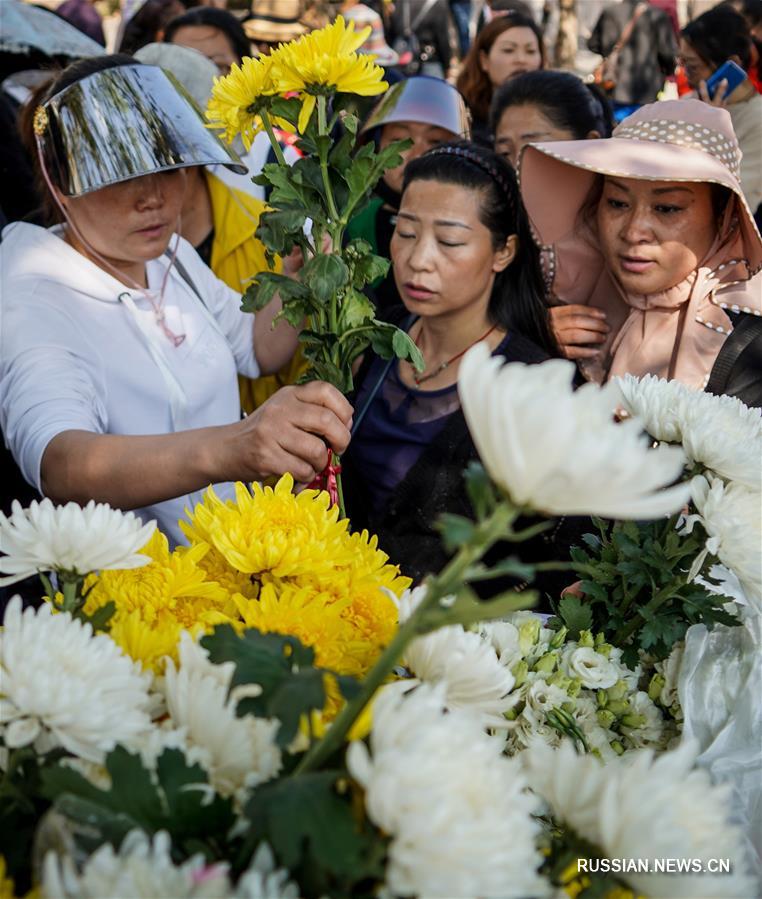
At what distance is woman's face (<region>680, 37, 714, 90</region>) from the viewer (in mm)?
4742

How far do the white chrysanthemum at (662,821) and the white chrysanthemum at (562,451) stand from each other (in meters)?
0.21

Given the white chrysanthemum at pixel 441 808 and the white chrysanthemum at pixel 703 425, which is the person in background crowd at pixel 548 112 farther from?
the white chrysanthemum at pixel 441 808

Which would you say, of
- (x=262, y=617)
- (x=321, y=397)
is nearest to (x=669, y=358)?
(x=321, y=397)

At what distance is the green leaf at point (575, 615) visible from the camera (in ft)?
4.51

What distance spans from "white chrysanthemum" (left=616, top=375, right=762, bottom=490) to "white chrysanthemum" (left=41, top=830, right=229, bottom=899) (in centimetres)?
74

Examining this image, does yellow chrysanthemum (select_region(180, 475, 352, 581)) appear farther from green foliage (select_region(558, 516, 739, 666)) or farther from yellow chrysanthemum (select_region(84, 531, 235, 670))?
green foliage (select_region(558, 516, 739, 666))

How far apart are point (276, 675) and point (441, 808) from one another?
17 centimetres

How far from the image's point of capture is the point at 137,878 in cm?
64

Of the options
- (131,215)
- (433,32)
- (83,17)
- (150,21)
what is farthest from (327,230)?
(433,32)

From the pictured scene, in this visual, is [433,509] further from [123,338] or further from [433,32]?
[433,32]

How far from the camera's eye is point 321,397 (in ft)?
4.55

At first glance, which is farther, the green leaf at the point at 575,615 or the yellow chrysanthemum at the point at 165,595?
the green leaf at the point at 575,615

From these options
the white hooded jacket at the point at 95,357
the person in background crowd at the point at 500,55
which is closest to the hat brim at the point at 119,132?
the white hooded jacket at the point at 95,357

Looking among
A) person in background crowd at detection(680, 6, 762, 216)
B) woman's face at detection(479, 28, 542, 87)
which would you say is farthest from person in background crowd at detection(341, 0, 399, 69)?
person in background crowd at detection(680, 6, 762, 216)
